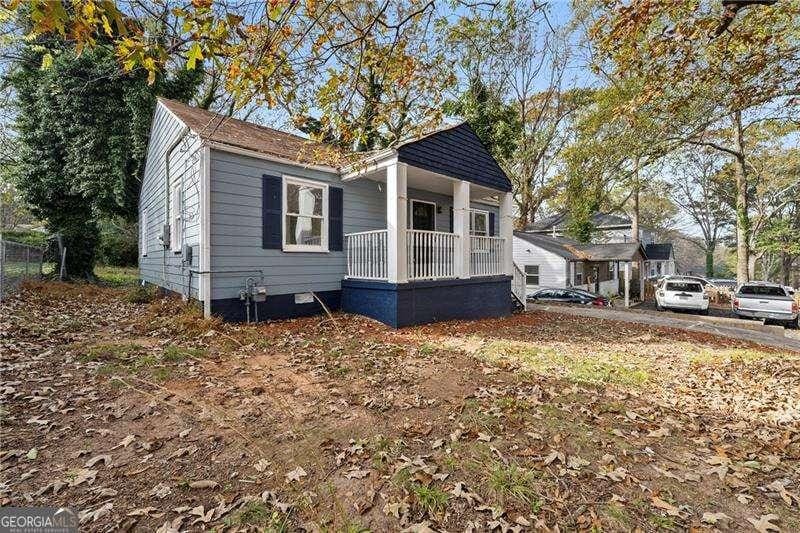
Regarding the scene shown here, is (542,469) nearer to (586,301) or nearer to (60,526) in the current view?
(60,526)

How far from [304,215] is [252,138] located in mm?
2134

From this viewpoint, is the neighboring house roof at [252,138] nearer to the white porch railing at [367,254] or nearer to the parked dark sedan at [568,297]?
the white porch railing at [367,254]

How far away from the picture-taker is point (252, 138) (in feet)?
25.8

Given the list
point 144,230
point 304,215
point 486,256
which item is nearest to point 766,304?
point 486,256

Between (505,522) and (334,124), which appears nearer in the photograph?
(505,522)

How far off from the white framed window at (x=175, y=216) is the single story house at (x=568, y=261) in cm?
1733

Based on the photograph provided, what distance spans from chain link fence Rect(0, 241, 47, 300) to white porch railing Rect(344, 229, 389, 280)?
7180mm

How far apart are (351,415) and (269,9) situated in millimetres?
3714

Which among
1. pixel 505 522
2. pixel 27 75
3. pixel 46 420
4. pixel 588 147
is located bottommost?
pixel 505 522

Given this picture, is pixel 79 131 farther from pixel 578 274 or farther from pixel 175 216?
pixel 578 274

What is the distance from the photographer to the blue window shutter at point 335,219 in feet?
27.2

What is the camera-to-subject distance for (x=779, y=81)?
5.88 m

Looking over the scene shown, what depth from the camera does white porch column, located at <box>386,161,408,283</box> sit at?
23.7ft

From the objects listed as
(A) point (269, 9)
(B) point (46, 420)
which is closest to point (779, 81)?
(A) point (269, 9)
